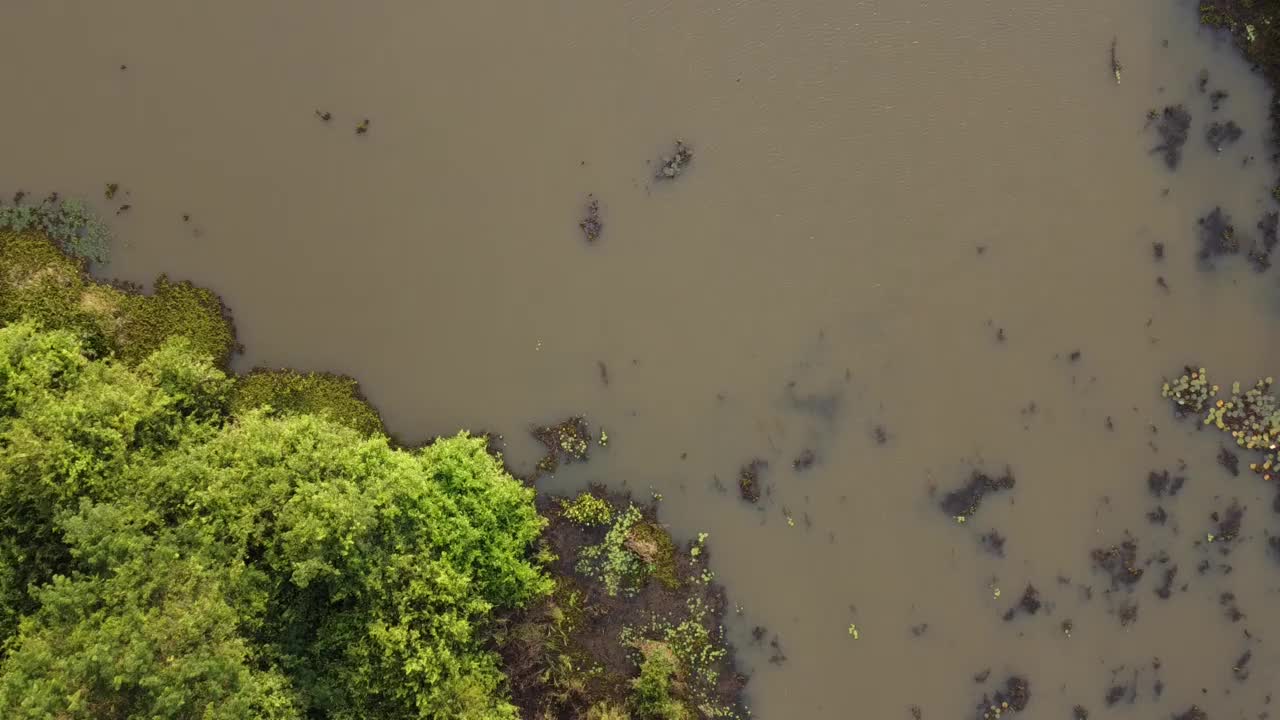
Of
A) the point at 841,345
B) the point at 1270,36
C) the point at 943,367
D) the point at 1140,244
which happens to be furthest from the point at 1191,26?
the point at 841,345

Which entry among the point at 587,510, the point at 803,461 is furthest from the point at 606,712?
the point at 803,461

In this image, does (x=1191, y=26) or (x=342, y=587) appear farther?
(x=1191, y=26)

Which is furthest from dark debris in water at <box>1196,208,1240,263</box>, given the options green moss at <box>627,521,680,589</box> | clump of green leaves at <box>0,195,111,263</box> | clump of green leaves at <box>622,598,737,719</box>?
clump of green leaves at <box>0,195,111,263</box>

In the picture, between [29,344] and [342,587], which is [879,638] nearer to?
[342,587]

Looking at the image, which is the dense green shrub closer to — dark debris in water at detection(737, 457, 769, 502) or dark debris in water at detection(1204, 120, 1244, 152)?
dark debris in water at detection(737, 457, 769, 502)

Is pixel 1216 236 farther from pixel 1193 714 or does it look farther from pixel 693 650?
pixel 693 650

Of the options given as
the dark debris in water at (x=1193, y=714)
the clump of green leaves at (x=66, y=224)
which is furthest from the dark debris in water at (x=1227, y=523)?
the clump of green leaves at (x=66, y=224)
